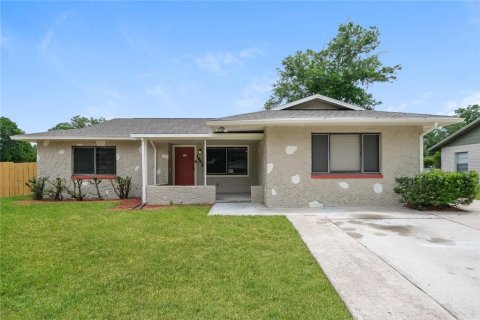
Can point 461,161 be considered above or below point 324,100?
below

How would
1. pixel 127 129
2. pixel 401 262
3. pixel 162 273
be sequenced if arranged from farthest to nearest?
pixel 127 129, pixel 401 262, pixel 162 273

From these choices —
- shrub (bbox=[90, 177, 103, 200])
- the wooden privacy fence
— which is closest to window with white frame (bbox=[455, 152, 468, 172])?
shrub (bbox=[90, 177, 103, 200])

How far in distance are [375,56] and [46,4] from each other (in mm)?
24901

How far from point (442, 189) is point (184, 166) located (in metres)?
10.3

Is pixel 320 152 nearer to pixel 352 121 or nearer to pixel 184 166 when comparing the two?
pixel 352 121

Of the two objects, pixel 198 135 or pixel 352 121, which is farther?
pixel 198 135

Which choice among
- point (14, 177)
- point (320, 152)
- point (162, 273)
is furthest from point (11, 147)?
point (162, 273)

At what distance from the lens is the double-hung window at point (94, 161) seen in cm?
1195

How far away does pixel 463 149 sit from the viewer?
18.1 metres

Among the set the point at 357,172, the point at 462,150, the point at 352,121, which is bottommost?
the point at 357,172

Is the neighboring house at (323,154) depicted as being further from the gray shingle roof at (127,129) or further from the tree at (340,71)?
the tree at (340,71)

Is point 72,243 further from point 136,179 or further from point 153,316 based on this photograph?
point 136,179

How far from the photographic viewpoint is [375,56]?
80.5ft

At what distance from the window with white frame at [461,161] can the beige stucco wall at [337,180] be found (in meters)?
13.3
